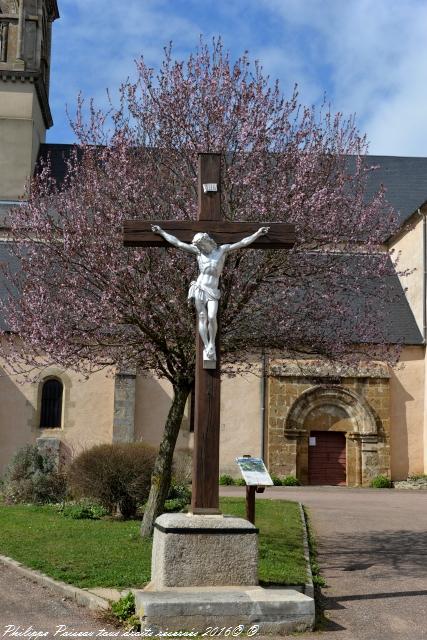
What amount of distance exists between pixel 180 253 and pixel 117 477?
558 centimetres

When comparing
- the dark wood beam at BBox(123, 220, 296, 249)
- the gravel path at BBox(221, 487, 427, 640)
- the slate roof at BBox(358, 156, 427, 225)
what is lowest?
the gravel path at BBox(221, 487, 427, 640)

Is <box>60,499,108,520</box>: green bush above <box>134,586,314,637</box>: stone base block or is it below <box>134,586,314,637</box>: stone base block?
above

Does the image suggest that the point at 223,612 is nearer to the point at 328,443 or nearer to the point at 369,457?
the point at 369,457

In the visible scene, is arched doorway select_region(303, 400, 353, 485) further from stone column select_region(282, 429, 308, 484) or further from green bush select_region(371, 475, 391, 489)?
green bush select_region(371, 475, 391, 489)

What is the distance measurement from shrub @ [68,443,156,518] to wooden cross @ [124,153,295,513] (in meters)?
7.25

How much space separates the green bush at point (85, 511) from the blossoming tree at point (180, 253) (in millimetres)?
2986

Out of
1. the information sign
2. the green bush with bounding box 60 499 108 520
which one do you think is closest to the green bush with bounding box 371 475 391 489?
the green bush with bounding box 60 499 108 520

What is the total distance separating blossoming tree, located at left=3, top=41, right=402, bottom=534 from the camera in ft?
33.7

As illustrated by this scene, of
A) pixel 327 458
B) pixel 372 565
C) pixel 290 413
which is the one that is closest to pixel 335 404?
pixel 290 413

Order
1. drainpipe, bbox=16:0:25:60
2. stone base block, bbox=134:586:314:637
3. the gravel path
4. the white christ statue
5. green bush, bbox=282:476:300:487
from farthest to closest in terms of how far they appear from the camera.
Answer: drainpipe, bbox=16:0:25:60
green bush, bbox=282:476:300:487
the white christ statue
the gravel path
stone base block, bbox=134:586:314:637

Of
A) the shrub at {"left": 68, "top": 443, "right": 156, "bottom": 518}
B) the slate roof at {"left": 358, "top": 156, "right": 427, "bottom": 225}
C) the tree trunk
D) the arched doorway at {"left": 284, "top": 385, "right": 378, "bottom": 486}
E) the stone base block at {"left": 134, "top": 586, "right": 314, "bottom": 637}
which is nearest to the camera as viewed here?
the stone base block at {"left": 134, "top": 586, "right": 314, "bottom": 637}

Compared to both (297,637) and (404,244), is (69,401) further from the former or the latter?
(297,637)

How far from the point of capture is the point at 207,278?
7.34m

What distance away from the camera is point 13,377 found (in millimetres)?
23641
